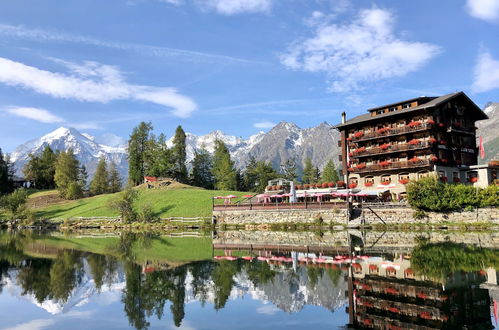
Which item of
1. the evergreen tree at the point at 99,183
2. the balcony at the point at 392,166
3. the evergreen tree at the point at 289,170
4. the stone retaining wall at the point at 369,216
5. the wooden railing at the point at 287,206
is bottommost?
the stone retaining wall at the point at 369,216

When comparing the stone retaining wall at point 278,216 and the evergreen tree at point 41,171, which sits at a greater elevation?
the evergreen tree at point 41,171

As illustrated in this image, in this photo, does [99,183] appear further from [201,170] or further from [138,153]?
[201,170]

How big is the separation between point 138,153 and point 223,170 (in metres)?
23.6

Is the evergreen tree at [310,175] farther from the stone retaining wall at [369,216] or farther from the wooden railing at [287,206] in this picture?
the stone retaining wall at [369,216]

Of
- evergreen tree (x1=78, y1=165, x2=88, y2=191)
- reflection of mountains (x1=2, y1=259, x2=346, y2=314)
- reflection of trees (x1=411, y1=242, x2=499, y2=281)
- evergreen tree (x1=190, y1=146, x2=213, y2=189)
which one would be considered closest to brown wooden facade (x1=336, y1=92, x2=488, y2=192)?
reflection of trees (x1=411, y1=242, x2=499, y2=281)

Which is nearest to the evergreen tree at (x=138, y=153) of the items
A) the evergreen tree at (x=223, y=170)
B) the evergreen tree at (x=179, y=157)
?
the evergreen tree at (x=179, y=157)

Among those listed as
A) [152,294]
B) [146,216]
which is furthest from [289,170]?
[152,294]

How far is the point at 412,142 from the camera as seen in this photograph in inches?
2436

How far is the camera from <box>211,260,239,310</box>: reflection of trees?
58.0 feet

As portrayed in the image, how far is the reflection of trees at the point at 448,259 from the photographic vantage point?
22.0m

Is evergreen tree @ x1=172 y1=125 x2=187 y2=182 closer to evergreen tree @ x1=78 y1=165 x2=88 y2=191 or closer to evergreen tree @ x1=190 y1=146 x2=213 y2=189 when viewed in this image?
evergreen tree @ x1=190 y1=146 x2=213 y2=189

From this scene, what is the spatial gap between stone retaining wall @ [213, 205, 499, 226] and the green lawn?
11.4 m

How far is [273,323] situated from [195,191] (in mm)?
77964

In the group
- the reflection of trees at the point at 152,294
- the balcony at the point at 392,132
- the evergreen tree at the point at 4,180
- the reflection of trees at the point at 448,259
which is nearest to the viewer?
the reflection of trees at the point at 152,294
